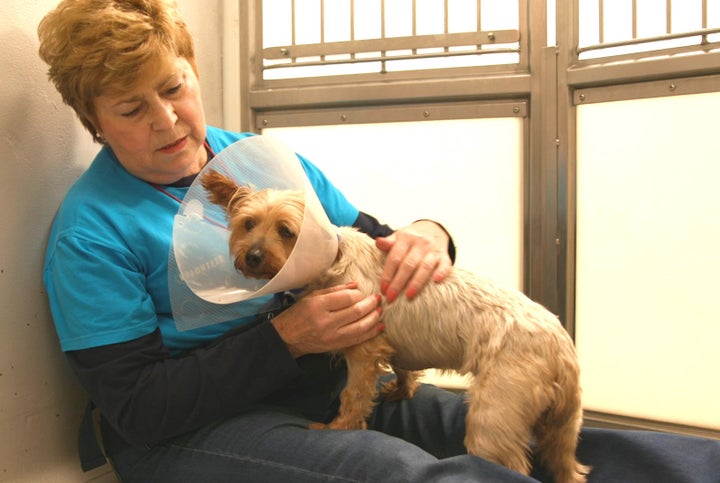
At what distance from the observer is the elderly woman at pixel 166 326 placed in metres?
1.23

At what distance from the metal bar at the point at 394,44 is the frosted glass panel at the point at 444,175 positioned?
25 centimetres

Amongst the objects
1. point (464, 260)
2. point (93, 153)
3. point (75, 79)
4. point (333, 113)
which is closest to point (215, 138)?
point (93, 153)

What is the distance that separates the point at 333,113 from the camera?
221cm

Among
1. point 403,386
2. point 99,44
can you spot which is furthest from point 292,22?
point 403,386

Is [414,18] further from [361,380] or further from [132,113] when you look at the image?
[361,380]

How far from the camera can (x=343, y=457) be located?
3.78 feet

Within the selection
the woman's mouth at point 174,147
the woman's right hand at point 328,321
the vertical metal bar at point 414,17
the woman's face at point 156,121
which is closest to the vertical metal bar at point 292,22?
the vertical metal bar at point 414,17

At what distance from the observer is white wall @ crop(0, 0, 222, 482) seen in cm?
136

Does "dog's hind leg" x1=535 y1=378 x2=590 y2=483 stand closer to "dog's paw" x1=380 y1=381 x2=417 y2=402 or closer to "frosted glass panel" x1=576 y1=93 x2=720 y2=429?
"dog's paw" x1=380 y1=381 x2=417 y2=402

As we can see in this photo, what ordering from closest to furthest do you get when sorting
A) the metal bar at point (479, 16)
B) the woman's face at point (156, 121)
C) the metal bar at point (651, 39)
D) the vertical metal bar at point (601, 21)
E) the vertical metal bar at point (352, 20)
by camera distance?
the woman's face at point (156, 121)
the metal bar at point (651, 39)
the vertical metal bar at point (601, 21)
the metal bar at point (479, 16)
the vertical metal bar at point (352, 20)

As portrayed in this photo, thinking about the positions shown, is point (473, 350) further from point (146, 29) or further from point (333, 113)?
point (333, 113)

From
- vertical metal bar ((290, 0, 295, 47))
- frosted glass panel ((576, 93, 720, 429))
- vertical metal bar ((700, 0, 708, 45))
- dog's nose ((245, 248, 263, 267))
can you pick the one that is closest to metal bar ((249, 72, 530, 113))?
vertical metal bar ((290, 0, 295, 47))

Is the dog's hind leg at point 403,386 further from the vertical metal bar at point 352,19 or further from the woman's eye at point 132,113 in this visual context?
the vertical metal bar at point 352,19

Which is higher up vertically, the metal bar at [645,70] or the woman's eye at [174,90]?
the metal bar at [645,70]
